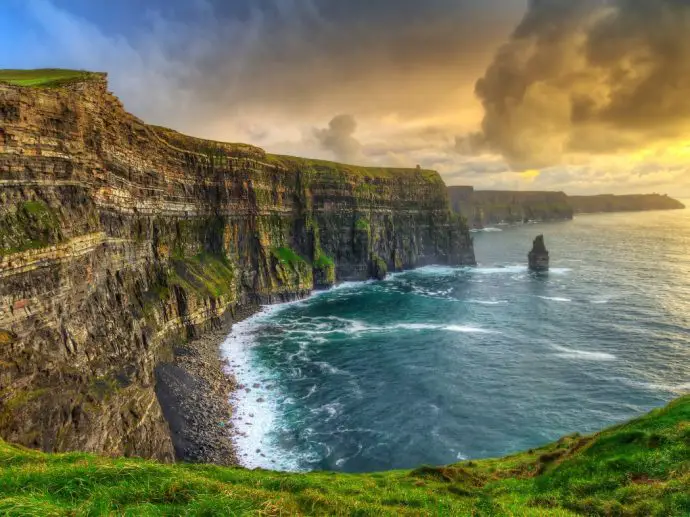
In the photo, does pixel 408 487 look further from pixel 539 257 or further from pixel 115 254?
pixel 539 257

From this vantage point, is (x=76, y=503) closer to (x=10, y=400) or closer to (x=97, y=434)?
(x=10, y=400)

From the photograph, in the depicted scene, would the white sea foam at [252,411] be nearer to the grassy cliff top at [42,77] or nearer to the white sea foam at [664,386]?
the grassy cliff top at [42,77]

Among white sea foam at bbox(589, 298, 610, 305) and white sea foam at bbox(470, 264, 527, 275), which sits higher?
white sea foam at bbox(470, 264, 527, 275)

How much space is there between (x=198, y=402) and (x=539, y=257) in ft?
382

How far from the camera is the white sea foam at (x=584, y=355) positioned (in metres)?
56.2

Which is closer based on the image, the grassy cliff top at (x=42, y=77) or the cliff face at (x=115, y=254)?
the cliff face at (x=115, y=254)

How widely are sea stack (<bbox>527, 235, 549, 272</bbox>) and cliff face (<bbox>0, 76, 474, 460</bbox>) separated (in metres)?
68.7

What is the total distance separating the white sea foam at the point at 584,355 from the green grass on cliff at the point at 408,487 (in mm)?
37511

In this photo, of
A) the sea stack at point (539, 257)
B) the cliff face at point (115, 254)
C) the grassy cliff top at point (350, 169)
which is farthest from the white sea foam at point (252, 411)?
the sea stack at point (539, 257)

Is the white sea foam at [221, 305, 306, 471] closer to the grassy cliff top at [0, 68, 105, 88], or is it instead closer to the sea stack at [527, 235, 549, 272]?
the grassy cliff top at [0, 68, 105, 88]

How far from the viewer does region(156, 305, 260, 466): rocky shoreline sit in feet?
121

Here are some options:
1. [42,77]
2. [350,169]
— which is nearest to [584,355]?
[42,77]

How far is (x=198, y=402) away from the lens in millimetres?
44531


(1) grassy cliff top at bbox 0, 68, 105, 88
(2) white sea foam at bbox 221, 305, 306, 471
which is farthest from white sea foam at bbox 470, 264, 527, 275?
(1) grassy cliff top at bbox 0, 68, 105, 88
